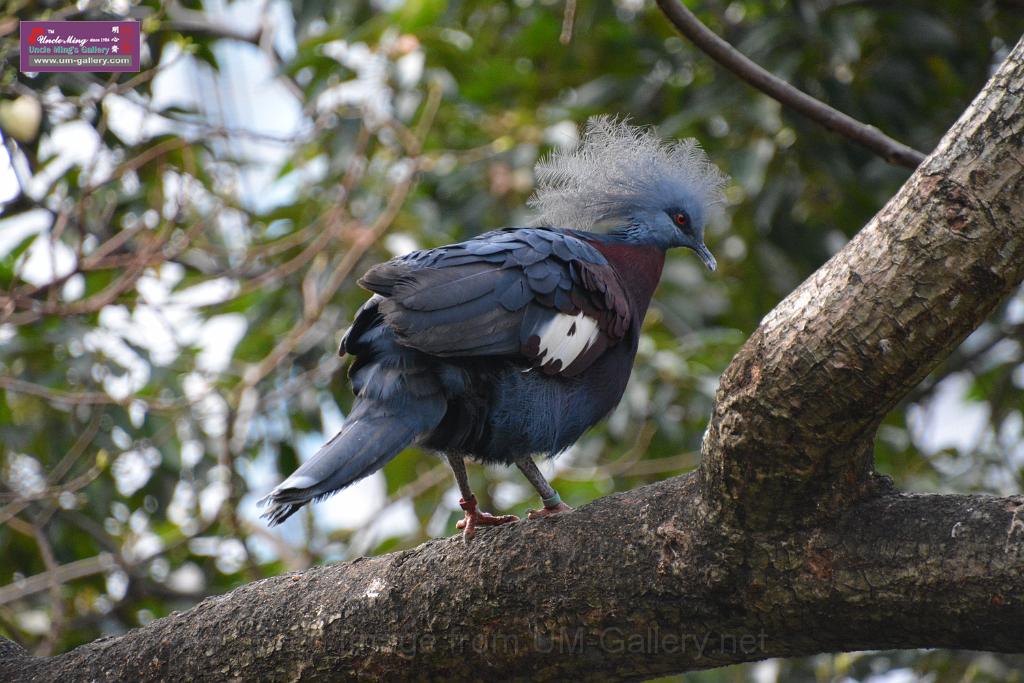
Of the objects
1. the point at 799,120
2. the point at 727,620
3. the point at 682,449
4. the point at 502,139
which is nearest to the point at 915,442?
the point at 682,449

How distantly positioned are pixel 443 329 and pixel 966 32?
365cm

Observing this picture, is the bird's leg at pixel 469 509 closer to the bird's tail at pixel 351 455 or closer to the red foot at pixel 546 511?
→ the red foot at pixel 546 511

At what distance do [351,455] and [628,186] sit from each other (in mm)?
1702

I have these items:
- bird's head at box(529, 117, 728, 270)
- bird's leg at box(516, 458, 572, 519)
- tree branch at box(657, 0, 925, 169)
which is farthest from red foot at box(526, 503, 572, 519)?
tree branch at box(657, 0, 925, 169)

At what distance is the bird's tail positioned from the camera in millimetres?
2627

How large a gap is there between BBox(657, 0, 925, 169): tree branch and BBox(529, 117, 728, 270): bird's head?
0.49 meters

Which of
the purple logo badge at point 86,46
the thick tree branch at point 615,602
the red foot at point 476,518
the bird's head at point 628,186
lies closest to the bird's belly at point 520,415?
the red foot at point 476,518

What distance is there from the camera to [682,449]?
17.0ft

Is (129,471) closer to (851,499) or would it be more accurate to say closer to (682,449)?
(682,449)

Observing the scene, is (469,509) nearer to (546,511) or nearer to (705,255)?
(546,511)

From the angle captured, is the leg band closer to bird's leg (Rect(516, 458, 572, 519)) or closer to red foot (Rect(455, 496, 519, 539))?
bird's leg (Rect(516, 458, 572, 519))

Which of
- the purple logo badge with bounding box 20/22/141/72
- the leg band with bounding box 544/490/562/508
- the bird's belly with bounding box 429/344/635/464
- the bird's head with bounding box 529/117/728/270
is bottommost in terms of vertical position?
the leg band with bounding box 544/490/562/508

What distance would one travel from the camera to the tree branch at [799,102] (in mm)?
3453

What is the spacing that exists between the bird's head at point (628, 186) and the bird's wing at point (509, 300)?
47 cm
